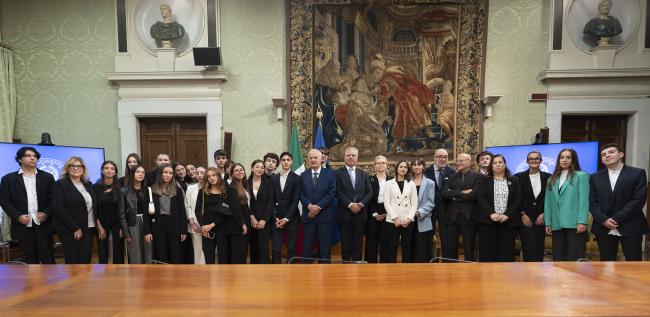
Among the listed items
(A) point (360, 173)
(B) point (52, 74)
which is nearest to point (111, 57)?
(B) point (52, 74)

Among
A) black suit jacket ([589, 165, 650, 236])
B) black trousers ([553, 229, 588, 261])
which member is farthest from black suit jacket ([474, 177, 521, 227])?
black suit jacket ([589, 165, 650, 236])

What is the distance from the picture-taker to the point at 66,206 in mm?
3625

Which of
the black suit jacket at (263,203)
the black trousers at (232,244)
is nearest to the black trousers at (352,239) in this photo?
the black suit jacket at (263,203)

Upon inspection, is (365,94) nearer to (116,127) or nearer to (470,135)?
(470,135)

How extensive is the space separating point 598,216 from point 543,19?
444cm

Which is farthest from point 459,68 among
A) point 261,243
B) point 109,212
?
point 109,212

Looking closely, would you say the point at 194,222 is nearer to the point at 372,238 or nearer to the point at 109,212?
the point at 109,212

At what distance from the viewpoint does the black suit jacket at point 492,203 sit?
3803 mm

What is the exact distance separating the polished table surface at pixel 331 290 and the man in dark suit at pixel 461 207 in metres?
2.44

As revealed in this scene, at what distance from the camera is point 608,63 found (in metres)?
6.21

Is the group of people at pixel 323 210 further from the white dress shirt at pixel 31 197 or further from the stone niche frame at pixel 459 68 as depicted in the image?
the stone niche frame at pixel 459 68

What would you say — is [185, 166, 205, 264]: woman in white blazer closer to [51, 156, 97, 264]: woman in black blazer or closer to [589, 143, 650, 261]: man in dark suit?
[51, 156, 97, 264]: woman in black blazer

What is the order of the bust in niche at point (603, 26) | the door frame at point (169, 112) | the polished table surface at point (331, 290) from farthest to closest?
the door frame at point (169, 112) → the bust in niche at point (603, 26) → the polished table surface at point (331, 290)

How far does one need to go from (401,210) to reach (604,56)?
520 centimetres
